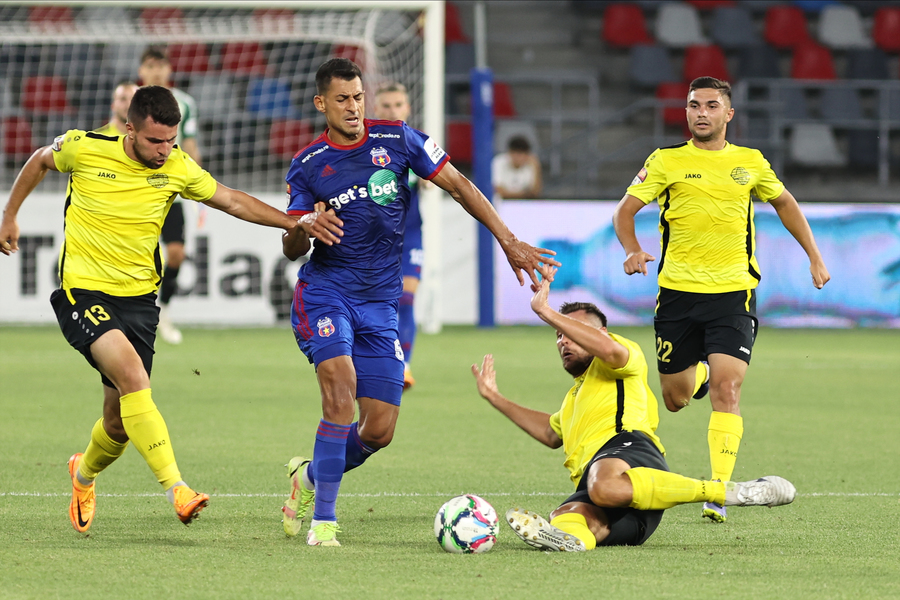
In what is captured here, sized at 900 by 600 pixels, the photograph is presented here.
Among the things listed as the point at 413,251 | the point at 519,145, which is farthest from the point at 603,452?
the point at 519,145

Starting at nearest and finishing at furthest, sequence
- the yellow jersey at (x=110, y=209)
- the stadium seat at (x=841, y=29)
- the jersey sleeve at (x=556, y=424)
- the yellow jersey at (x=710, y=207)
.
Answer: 1. the yellow jersey at (x=110, y=209)
2. the jersey sleeve at (x=556, y=424)
3. the yellow jersey at (x=710, y=207)
4. the stadium seat at (x=841, y=29)

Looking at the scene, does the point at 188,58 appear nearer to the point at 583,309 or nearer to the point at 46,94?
the point at 46,94

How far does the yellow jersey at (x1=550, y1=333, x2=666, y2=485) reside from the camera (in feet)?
17.5

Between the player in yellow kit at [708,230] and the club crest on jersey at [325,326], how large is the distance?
1.72m

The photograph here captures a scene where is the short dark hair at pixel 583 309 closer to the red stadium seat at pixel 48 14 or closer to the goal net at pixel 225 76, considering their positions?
the goal net at pixel 225 76

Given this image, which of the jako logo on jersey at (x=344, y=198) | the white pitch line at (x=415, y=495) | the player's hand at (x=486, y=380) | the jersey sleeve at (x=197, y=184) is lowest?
the white pitch line at (x=415, y=495)

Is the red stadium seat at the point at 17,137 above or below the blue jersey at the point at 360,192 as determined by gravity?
above

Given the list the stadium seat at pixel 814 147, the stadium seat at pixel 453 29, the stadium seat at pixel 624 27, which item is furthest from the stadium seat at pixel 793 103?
the stadium seat at pixel 453 29

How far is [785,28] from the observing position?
2250 cm

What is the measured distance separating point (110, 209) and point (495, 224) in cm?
163

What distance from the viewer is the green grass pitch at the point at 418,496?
426cm

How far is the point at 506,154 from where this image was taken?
18547mm

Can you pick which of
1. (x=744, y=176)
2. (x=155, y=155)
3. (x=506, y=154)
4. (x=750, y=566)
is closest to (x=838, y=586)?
(x=750, y=566)

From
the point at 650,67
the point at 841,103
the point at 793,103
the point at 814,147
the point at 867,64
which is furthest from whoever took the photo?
the point at 867,64
